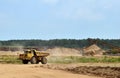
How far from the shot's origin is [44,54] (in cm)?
5562

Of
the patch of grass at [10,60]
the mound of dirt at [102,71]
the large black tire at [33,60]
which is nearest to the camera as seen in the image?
the mound of dirt at [102,71]

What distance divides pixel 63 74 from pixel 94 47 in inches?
2886

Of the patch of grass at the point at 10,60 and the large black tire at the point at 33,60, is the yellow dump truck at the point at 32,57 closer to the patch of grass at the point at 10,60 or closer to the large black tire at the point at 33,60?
the large black tire at the point at 33,60

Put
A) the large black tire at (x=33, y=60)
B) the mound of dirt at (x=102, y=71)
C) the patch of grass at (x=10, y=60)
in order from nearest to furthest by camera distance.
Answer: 1. the mound of dirt at (x=102, y=71)
2. the large black tire at (x=33, y=60)
3. the patch of grass at (x=10, y=60)

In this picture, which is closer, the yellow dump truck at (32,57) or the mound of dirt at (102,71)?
the mound of dirt at (102,71)

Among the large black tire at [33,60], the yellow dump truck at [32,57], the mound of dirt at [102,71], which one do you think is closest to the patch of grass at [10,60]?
the yellow dump truck at [32,57]

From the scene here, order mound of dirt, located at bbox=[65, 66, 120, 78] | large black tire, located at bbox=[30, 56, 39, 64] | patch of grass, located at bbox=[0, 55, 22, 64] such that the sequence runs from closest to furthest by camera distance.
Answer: mound of dirt, located at bbox=[65, 66, 120, 78] → large black tire, located at bbox=[30, 56, 39, 64] → patch of grass, located at bbox=[0, 55, 22, 64]

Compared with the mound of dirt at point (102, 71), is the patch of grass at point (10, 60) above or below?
above

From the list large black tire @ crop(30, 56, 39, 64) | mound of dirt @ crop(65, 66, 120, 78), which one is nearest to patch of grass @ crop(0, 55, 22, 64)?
large black tire @ crop(30, 56, 39, 64)

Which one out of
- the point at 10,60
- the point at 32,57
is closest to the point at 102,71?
Result: the point at 32,57

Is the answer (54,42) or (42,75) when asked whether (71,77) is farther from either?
(54,42)

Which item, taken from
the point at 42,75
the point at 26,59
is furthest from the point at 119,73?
the point at 26,59

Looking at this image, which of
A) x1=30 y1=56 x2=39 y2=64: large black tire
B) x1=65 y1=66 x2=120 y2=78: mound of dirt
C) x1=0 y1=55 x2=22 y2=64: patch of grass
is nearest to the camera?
x1=65 y1=66 x2=120 y2=78: mound of dirt

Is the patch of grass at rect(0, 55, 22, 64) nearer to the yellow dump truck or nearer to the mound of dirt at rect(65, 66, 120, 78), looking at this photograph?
the yellow dump truck
